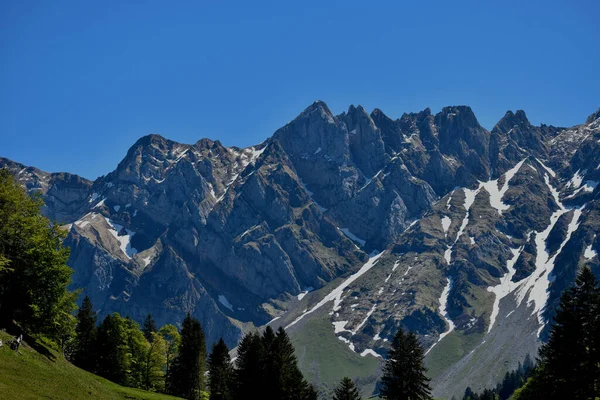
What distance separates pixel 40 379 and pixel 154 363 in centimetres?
4685

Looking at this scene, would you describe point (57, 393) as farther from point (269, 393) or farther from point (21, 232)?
point (269, 393)

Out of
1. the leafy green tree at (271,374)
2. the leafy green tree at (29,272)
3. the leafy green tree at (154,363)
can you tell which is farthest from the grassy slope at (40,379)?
the leafy green tree at (154,363)

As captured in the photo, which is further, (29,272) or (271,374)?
(271,374)

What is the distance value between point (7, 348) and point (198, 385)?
45.7 metres

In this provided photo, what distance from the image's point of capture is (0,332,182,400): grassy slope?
43.5 meters

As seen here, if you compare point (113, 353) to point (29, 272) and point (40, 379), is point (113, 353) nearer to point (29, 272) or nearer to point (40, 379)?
point (29, 272)

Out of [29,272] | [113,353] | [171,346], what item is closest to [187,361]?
[171,346]

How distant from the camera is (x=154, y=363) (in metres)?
93.8

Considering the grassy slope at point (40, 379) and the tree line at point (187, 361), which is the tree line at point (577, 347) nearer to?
the tree line at point (187, 361)

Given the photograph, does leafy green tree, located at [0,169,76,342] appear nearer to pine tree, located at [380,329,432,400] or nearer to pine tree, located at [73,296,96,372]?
pine tree, located at [73,296,96,372]

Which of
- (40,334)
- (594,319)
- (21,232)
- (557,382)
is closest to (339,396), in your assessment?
(557,382)

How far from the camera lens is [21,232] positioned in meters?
57.0

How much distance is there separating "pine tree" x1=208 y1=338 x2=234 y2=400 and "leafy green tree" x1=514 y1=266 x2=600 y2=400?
4997 cm

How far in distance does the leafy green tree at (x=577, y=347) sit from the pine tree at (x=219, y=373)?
49974 millimetres
